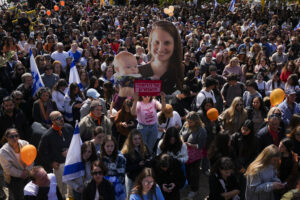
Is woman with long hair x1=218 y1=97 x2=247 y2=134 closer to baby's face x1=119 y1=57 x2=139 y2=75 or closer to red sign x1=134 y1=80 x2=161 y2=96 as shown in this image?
red sign x1=134 y1=80 x2=161 y2=96

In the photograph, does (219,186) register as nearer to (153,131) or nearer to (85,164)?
(85,164)

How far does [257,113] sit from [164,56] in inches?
71.3

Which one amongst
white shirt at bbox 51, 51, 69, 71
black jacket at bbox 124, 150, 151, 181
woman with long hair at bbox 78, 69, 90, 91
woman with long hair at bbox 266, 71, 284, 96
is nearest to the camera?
black jacket at bbox 124, 150, 151, 181

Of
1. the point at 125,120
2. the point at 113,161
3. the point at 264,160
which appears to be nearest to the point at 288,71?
the point at 125,120

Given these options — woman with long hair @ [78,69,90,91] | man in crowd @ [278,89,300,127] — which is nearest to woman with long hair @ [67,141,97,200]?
woman with long hair @ [78,69,90,91]

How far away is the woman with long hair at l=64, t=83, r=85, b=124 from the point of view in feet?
21.0

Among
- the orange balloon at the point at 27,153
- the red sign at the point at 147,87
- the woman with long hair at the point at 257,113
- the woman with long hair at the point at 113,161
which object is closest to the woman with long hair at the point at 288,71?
the woman with long hair at the point at 257,113

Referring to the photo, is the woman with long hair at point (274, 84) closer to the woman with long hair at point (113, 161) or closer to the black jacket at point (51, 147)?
the woman with long hair at point (113, 161)

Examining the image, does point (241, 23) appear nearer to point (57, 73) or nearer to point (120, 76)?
point (57, 73)

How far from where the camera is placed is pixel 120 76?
18.8 feet

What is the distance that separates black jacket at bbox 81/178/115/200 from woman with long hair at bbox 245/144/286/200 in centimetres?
162

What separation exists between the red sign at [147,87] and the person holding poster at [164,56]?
0.28 metres

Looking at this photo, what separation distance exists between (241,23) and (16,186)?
14226mm

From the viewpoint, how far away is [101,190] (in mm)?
3826
